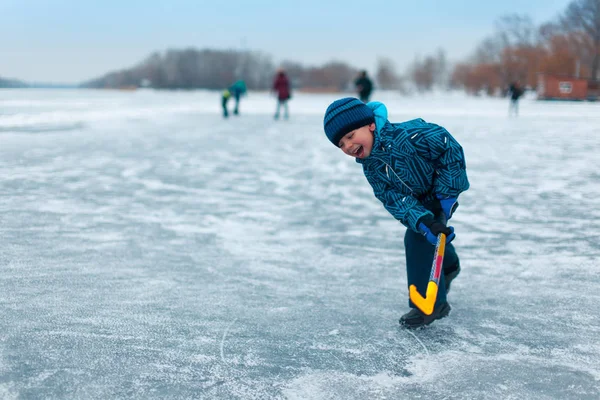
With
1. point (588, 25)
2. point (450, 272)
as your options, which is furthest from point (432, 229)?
point (588, 25)

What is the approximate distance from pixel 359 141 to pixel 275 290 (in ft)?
3.83

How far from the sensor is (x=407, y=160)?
2637mm

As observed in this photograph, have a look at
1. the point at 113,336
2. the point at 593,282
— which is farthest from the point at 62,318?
the point at 593,282

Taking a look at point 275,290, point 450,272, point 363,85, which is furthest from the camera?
point 363,85

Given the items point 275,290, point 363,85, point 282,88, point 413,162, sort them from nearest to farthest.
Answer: point 413,162
point 275,290
point 282,88
point 363,85

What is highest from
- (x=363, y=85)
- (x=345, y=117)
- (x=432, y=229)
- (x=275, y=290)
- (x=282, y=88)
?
(x=363, y=85)

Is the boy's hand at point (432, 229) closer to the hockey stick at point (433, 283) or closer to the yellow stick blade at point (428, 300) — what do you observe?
the hockey stick at point (433, 283)

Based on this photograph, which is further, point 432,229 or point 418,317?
point 418,317

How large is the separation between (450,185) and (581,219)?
9.98 feet

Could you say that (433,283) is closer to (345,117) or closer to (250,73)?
(345,117)

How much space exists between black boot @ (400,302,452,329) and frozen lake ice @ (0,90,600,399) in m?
0.05

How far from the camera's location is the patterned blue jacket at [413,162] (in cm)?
262

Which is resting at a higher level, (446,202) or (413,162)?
(413,162)

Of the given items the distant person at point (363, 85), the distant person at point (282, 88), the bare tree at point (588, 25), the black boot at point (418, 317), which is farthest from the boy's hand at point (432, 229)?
the bare tree at point (588, 25)
